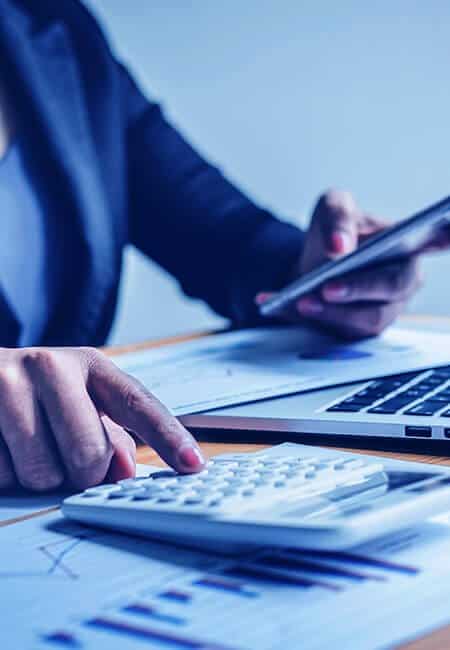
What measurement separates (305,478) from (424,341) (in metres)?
0.41

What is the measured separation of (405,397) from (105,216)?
0.69m

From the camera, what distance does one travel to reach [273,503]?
1.15 ft

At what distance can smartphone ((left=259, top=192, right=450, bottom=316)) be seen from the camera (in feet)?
2.13

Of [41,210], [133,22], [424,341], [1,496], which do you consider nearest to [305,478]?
[1,496]

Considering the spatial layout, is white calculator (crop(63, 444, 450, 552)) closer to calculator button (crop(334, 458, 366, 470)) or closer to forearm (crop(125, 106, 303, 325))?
calculator button (crop(334, 458, 366, 470))

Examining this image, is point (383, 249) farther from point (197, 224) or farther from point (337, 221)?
point (197, 224)

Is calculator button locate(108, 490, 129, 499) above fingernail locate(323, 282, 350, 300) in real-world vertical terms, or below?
below

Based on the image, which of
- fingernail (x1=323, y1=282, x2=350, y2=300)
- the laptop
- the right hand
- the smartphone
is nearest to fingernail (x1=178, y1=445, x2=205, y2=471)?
the right hand

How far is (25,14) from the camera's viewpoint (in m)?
1.19

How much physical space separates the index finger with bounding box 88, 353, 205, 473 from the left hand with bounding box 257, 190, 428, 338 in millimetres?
390

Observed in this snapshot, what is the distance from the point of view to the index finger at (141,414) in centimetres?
43

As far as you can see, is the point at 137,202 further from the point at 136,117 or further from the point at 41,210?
the point at 41,210

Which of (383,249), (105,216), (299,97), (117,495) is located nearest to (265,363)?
(383,249)

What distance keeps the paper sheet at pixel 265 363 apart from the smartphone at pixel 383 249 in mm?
49
